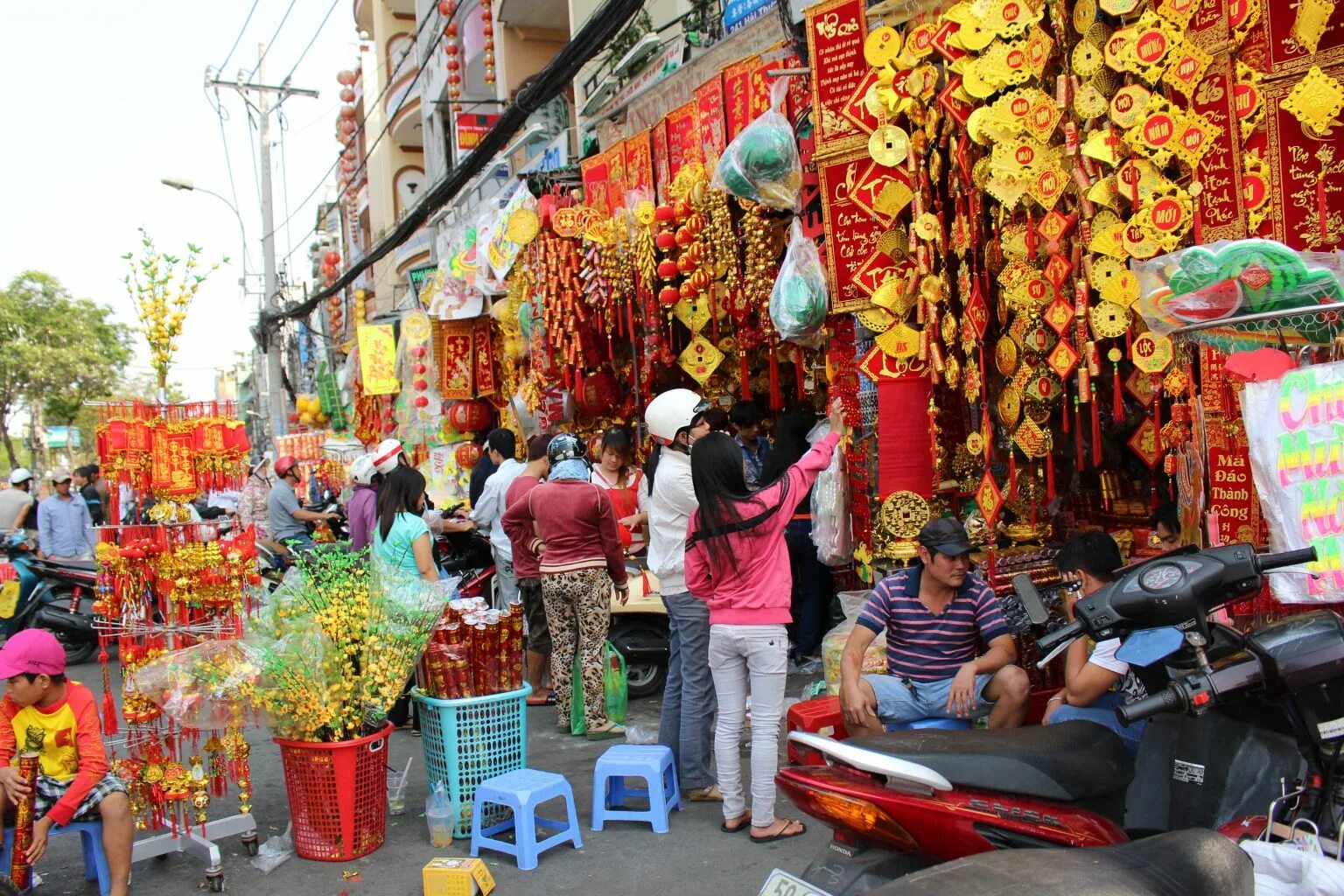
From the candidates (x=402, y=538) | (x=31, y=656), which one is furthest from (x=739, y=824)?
(x=31, y=656)

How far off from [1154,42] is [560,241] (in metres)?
5.45

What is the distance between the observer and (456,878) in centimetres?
387

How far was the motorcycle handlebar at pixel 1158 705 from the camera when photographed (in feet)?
8.19

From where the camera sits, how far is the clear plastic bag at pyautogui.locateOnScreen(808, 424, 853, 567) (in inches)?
250

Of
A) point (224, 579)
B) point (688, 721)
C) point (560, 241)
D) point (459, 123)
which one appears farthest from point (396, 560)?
point (459, 123)

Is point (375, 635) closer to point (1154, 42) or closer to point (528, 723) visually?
point (528, 723)

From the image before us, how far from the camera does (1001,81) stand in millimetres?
4801

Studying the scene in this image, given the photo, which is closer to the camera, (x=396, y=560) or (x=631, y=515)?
(x=396, y=560)

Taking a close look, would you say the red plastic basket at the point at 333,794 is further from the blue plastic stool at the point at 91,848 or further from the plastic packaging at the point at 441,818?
the blue plastic stool at the point at 91,848

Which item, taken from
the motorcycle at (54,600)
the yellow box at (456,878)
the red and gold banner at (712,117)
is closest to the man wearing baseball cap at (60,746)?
the yellow box at (456,878)

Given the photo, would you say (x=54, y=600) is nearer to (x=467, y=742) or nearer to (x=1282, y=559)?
(x=467, y=742)

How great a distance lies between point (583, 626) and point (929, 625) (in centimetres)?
236

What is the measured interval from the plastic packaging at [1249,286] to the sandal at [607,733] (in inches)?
→ 149

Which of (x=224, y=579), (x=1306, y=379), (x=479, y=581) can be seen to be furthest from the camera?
(x=479, y=581)
